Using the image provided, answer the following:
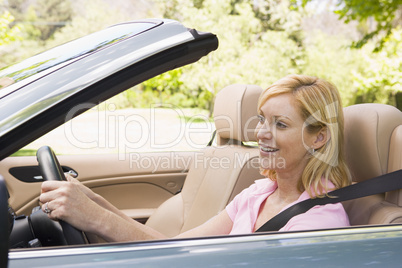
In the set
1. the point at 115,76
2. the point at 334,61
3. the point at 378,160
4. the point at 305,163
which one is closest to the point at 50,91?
the point at 115,76

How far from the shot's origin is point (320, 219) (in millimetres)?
1535

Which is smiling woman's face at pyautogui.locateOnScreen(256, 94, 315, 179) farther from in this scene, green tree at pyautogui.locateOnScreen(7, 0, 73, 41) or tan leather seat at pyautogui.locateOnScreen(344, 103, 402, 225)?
green tree at pyautogui.locateOnScreen(7, 0, 73, 41)

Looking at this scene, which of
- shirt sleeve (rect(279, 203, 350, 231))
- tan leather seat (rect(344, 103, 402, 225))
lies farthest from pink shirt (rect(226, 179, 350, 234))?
tan leather seat (rect(344, 103, 402, 225))

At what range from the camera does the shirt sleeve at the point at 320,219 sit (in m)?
1.52

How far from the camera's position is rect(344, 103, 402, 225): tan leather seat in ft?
5.09

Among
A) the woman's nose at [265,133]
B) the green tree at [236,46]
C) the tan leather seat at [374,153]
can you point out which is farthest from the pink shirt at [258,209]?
the green tree at [236,46]

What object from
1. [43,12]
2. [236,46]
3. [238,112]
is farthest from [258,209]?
[43,12]

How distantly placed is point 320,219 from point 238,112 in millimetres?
965

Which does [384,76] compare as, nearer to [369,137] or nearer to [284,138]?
[369,137]

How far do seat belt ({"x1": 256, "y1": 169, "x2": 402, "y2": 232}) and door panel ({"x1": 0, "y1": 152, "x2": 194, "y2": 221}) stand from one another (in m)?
1.60

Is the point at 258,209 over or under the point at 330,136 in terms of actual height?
under

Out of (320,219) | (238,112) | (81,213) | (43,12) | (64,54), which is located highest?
(43,12)

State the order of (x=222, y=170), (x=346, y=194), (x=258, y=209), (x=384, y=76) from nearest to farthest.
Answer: (x=346, y=194), (x=258, y=209), (x=222, y=170), (x=384, y=76)

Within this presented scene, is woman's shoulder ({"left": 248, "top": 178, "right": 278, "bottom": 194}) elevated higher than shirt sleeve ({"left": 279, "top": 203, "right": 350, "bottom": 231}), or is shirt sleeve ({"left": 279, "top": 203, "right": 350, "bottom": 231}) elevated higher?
woman's shoulder ({"left": 248, "top": 178, "right": 278, "bottom": 194})
